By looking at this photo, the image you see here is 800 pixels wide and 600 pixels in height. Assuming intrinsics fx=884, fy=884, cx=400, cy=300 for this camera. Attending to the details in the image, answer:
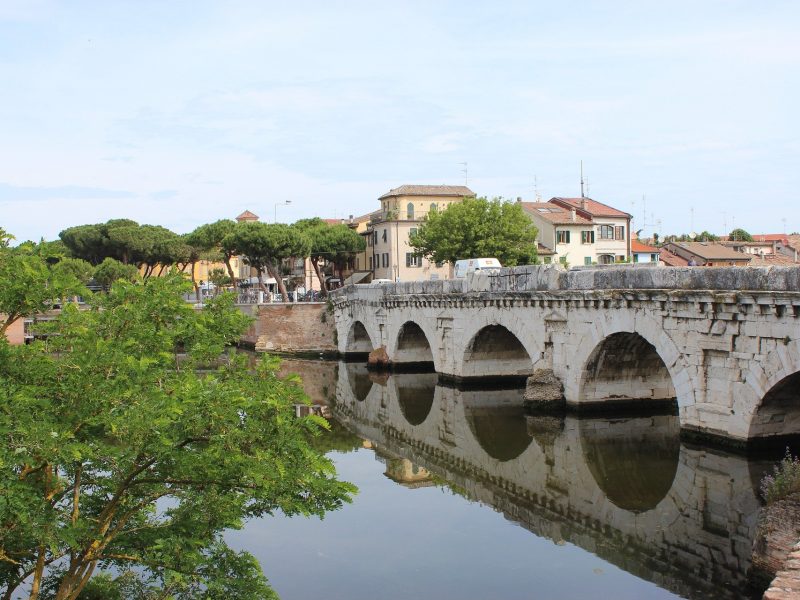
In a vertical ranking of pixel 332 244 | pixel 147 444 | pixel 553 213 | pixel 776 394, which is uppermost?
pixel 553 213

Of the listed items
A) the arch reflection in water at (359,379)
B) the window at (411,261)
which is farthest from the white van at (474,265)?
the window at (411,261)

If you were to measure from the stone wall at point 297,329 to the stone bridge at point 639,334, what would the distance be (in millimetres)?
13540

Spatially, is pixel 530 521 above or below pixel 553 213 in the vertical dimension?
below

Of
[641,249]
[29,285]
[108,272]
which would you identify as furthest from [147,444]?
[641,249]

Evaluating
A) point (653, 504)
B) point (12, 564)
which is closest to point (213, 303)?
point (12, 564)

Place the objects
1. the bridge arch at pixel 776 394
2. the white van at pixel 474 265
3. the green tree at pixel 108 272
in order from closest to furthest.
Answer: the bridge arch at pixel 776 394
the white van at pixel 474 265
the green tree at pixel 108 272

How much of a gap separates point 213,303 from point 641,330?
55.0 ft

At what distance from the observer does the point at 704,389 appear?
2300 cm

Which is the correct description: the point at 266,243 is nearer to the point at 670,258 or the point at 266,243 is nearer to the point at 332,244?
the point at 332,244

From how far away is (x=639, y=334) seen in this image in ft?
84.7

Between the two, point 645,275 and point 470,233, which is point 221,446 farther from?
point 470,233

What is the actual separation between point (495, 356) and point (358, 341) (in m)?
16.9

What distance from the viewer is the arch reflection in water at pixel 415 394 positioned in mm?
34188

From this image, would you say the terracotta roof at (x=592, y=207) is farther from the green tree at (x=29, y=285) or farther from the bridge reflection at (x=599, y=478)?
the green tree at (x=29, y=285)
